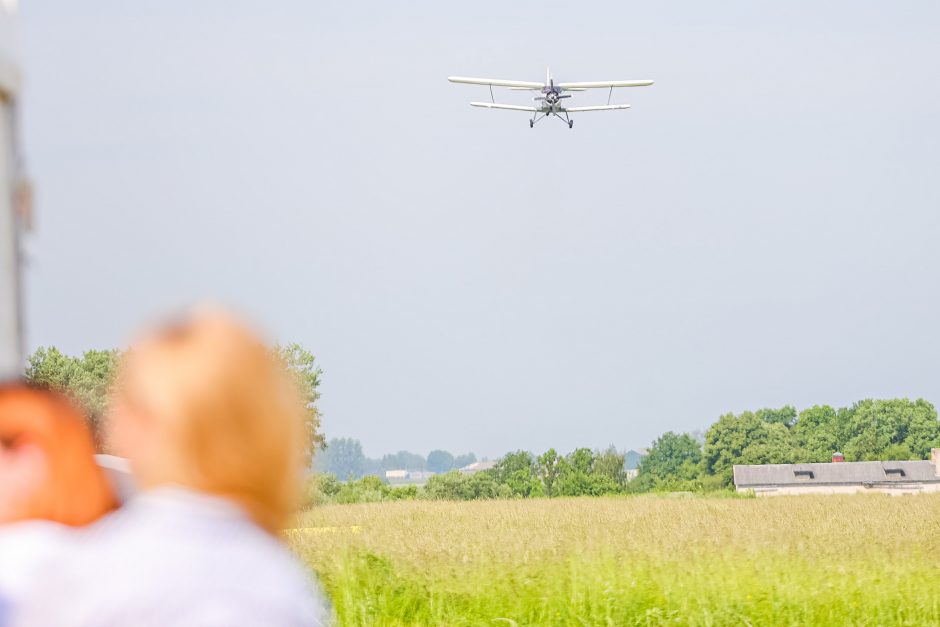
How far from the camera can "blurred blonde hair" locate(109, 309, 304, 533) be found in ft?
3.20

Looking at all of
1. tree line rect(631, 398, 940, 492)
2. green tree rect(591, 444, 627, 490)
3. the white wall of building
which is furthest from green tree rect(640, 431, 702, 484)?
the white wall of building

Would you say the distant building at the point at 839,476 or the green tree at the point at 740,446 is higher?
the green tree at the point at 740,446

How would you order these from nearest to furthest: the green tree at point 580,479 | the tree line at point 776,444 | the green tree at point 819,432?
the green tree at point 580,479 < the tree line at point 776,444 < the green tree at point 819,432

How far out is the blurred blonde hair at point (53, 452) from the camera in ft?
4.33

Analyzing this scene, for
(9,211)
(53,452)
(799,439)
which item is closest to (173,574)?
(53,452)

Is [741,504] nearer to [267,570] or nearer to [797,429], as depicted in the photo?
[267,570]

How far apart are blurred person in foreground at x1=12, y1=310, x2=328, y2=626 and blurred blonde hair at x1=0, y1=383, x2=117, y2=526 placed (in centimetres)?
32

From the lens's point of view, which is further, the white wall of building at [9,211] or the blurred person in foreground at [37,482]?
the white wall of building at [9,211]

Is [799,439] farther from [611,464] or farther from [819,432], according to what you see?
[611,464]

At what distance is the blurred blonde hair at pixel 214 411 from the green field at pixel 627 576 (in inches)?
288

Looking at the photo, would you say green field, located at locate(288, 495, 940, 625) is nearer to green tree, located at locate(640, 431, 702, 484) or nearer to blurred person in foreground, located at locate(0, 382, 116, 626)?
blurred person in foreground, located at locate(0, 382, 116, 626)

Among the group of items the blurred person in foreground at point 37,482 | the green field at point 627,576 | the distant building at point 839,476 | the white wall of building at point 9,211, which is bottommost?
the green field at point 627,576

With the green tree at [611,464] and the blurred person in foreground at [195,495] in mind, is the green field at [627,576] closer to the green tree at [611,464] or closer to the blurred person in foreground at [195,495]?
the blurred person in foreground at [195,495]

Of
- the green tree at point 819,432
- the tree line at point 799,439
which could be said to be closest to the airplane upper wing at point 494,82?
the tree line at point 799,439
